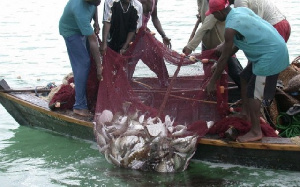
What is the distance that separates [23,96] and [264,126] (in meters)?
3.98

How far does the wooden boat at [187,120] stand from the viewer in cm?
696

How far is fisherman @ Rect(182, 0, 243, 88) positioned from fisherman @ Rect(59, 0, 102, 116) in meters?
1.22

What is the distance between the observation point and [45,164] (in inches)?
329

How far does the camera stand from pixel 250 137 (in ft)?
23.0

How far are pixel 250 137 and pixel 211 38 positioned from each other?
71.6 inches

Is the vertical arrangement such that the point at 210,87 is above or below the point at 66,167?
above

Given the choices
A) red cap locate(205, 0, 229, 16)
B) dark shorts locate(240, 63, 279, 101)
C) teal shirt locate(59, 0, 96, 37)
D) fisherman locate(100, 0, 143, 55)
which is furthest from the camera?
fisherman locate(100, 0, 143, 55)

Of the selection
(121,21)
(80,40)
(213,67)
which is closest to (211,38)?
(213,67)

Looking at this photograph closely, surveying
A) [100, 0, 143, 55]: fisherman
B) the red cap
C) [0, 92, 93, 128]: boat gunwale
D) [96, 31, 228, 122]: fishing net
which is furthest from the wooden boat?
the red cap

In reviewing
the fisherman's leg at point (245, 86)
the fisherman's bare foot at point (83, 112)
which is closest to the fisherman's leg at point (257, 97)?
the fisherman's leg at point (245, 86)

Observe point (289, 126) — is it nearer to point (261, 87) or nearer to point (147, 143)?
point (261, 87)

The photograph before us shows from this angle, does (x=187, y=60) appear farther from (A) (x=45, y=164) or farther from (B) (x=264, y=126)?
(A) (x=45, y=164)

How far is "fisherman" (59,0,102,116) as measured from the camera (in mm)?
7891

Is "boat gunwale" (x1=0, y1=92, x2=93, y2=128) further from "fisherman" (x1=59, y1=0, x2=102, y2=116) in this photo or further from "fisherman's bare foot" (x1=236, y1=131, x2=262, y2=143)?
"fisherman's bare foot" (x1=236, y1=131, x2=262, y2=143)
